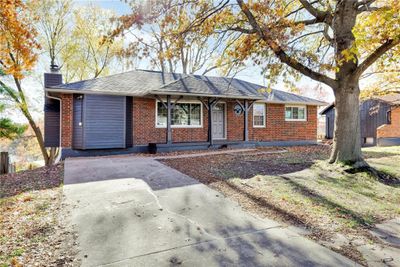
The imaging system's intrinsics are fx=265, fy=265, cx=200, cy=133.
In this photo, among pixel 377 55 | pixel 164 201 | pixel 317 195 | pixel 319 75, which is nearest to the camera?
pixel 164 201

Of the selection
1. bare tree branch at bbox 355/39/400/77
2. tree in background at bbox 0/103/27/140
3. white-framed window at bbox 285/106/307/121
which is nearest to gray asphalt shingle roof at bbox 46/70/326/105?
white-framed window at bbox 285/106/307/121

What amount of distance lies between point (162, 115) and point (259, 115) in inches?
242

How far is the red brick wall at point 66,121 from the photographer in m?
11.4

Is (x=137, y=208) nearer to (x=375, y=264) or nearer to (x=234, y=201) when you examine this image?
(x=234, y=201)

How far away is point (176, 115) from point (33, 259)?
1095cm

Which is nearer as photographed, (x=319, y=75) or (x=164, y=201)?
(x=164, y=201)

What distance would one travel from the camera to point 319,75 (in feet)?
26.6

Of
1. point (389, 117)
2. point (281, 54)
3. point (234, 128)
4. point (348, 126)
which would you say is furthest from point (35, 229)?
point (389, 117)

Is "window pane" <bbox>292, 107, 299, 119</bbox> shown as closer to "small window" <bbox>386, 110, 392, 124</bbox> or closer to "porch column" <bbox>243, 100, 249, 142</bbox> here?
"porch column" <bbox>243, 100, 249, 142</bbox>

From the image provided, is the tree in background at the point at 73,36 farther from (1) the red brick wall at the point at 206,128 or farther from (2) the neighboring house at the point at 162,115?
(1) the red brick wall at the point at 206,128

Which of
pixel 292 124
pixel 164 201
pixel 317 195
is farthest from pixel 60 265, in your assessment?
pixel 292 124

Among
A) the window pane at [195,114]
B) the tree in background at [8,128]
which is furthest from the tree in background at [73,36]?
the window pane at [195,114]

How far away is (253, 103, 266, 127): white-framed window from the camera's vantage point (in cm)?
1595

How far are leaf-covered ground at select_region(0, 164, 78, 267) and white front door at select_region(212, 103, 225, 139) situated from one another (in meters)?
9.70
